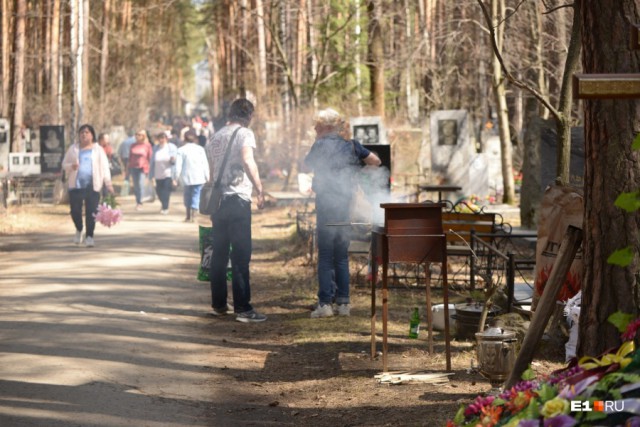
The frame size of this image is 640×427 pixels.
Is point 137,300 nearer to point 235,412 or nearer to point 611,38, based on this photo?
point 235,412

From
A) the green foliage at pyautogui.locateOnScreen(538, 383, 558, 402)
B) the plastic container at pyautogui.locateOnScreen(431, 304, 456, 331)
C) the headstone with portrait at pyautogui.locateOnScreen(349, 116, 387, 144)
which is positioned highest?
the headstone with portrait at pyautogui.locateOnScreen(349, 116, 387, 144)

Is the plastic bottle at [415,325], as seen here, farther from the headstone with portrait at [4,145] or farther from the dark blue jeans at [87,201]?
the headstone with portrait at [4,145]

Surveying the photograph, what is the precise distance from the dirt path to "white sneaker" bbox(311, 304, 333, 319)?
10 cm

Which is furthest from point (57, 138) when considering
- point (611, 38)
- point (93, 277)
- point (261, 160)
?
point (611, 38)

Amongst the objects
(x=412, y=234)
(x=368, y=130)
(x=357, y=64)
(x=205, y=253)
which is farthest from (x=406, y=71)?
(x=412, y=234)

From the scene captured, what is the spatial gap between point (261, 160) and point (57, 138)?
732 centimetres

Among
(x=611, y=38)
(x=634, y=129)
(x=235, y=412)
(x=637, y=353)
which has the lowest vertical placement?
(x=235, y=412)

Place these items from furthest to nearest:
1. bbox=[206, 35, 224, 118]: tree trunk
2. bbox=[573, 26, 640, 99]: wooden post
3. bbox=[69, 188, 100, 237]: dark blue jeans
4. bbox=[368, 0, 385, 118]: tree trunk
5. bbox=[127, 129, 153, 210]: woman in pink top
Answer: bbox=[206, 35, 224, 118]: tree trunk < bbox=[368, 0, 385, 118]: tree trunk < bbox=[127, 129, 153, 210]: woman in pink top < bbox=[69, 188, 100, 237]: dark blue jeans < bbox=[573, 26, 640, 99]: wooden post

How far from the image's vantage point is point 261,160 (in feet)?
116

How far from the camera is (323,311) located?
1131 centimetres

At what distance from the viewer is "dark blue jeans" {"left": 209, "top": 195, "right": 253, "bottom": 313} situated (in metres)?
11.2

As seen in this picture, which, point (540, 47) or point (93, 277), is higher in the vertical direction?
point (540, 47)

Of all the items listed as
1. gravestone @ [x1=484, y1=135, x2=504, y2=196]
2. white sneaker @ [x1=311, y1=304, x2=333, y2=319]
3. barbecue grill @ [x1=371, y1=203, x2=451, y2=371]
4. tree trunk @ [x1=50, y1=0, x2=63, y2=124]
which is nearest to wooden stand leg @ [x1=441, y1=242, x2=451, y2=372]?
barbecue grill @ [x1=371, y1=203, x2=451, y2=371]

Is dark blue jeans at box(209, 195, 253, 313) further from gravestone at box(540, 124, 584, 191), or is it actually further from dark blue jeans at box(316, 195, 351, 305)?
gravestone at box(540, 124, 584, 191)
